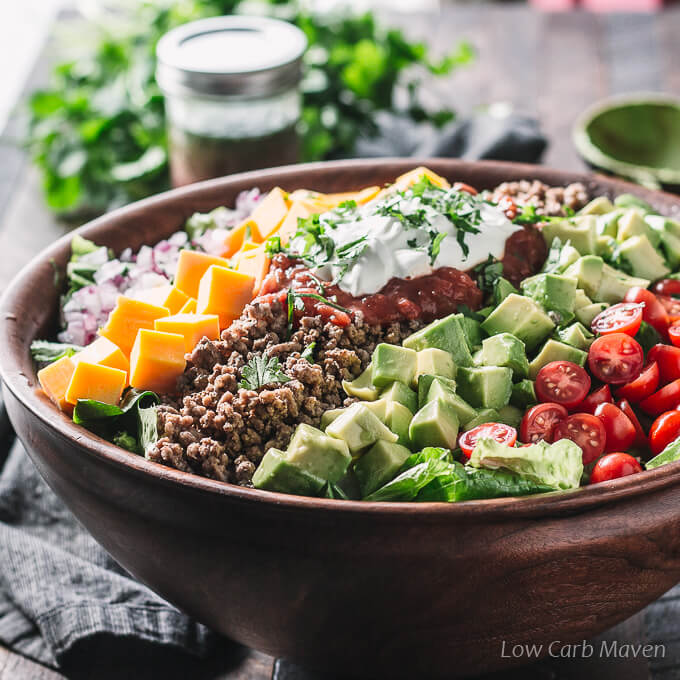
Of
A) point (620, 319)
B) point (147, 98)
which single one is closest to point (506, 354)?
point (620, 319)

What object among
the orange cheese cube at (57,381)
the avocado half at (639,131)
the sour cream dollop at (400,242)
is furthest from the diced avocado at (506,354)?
the avocado half at (639,131)

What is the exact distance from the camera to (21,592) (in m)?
3.02

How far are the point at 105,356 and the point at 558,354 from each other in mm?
1285

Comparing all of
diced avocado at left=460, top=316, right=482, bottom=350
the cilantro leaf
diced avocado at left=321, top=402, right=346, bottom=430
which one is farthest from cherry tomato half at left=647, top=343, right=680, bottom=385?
the cilantro leaf

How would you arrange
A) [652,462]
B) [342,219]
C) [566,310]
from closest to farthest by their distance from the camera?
[652,462] → [566,310] → [342,219]

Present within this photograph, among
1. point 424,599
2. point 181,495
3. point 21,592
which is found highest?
point 181,495

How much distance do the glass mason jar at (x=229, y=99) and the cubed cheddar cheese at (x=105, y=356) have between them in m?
2.06

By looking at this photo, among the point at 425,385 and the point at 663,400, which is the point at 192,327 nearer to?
the point at 425,385

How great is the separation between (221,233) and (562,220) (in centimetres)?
119

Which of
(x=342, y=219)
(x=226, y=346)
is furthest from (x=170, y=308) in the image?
(x=342, y=219)

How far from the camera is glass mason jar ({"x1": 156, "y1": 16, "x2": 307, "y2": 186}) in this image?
455 centimetres

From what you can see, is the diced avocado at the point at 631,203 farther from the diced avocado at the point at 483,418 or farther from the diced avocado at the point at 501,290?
the diced avocado at the point at 483,418

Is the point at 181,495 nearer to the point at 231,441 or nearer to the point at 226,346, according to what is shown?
the point at 231,441

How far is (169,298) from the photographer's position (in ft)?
10.2
